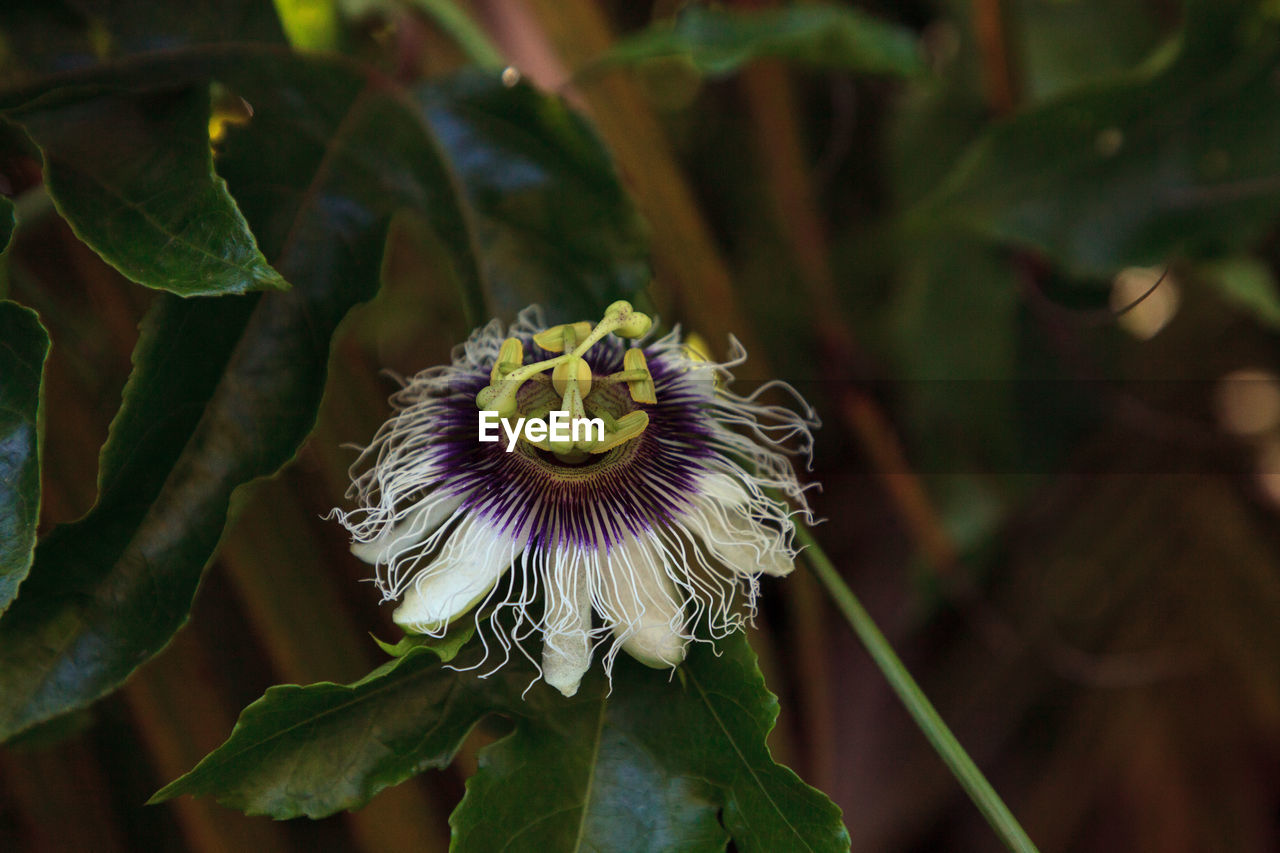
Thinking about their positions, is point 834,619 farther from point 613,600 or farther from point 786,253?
point 613,600

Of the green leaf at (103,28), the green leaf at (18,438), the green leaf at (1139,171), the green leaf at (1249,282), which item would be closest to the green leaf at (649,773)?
the green leaf at (18,438)

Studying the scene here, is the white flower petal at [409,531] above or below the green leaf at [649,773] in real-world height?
above

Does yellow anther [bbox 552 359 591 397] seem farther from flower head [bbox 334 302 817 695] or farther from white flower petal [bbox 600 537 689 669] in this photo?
white flower petal [bbox 600 537 689 669]

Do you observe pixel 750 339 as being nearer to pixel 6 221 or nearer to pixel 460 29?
pixel 460 29

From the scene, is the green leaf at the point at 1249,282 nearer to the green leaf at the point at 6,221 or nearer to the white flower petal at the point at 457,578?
the white flower petal at the point at 457,578

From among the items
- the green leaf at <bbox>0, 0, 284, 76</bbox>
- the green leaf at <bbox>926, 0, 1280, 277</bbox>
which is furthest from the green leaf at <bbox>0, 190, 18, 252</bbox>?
the green leaf at <bbox>926, 0, 1280, 277</bbox>
